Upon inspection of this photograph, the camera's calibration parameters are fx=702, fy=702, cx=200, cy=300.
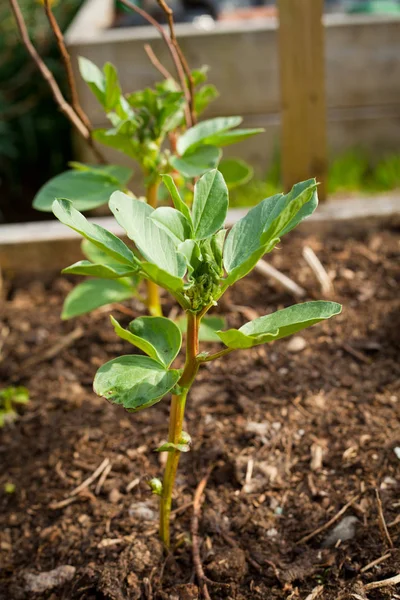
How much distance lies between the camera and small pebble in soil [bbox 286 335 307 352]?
1.48 meters

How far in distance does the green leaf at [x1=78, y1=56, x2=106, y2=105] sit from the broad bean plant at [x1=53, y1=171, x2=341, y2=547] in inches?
18.1

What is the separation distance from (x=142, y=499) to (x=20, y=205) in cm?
231

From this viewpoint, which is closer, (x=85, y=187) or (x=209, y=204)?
(x=209, y=204)

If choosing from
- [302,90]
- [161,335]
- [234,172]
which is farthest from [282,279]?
[161,335]

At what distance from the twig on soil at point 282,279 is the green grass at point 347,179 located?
42.1 inches

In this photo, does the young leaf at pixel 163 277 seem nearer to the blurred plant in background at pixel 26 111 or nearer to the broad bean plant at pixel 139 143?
the broad bean plant at pixel 139 143

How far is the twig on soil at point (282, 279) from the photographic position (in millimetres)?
1612

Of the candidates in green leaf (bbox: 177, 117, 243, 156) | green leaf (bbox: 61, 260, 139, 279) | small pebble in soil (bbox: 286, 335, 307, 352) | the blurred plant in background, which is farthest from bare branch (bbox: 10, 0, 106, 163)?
the blurred plant in background

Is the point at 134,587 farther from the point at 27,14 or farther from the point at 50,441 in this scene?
the point at 27,14

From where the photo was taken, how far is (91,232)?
2.65 feet

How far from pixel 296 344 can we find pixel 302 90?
2.52 feet

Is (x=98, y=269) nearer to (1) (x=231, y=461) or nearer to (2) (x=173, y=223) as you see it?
(2) (x=173, y=223)

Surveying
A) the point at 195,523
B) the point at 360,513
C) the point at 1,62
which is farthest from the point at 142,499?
the point at 1,62

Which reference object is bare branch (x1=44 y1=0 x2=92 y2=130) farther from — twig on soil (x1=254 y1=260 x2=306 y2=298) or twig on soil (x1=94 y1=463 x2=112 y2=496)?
twig on soil (x1=94 y1=463 x2=112 y2=496)
